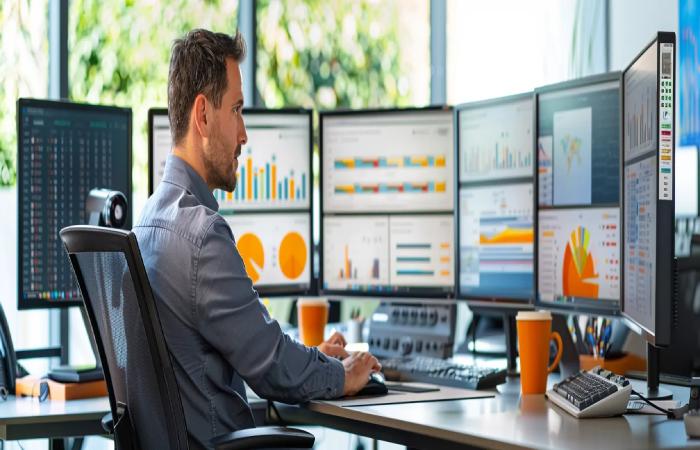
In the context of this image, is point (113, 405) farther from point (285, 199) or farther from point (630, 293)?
point (285, 199)

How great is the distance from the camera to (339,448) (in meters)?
4.07

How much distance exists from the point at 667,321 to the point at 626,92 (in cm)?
61

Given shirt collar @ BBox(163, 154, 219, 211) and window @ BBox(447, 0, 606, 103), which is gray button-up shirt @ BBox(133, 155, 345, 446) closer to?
shirt collar @ BBox(163, 154, 219, 211)

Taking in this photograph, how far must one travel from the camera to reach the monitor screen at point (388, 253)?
2779mm

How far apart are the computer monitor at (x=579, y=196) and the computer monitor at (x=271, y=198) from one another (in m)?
0.81

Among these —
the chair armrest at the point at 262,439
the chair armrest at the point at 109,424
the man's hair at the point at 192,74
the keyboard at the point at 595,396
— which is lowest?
the chair armrest at the point at 109,424

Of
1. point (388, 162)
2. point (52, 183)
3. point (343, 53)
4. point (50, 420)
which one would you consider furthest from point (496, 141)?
point (343, 53)

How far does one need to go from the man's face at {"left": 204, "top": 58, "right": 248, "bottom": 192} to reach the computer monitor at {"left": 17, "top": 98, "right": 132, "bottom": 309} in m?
0.70

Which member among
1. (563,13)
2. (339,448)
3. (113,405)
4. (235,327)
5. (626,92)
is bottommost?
(339,448)

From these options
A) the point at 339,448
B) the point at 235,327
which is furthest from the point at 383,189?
the point at 339,448

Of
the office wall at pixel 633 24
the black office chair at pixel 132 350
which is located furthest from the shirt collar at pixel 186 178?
the office wall at pixel 633 24

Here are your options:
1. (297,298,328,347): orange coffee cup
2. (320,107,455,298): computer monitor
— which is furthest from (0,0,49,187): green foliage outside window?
(297,298,328,347): orange coffee cup

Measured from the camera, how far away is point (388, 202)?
2855 mm

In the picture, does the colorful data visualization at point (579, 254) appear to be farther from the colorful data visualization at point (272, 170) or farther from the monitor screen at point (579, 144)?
the colorful data visualization at point (272, 170)
